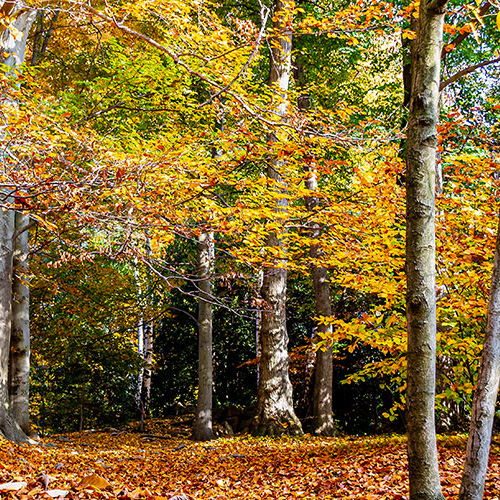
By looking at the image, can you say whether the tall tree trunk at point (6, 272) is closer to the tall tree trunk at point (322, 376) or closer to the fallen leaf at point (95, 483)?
the fallen leaf at point (95, 483)

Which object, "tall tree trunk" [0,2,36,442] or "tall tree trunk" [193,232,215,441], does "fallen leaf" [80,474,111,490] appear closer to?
"tall tree trunk" [0,2,36,442]

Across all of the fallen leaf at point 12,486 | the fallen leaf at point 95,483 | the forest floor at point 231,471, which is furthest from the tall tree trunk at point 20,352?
the fallen leaf at point 12,486

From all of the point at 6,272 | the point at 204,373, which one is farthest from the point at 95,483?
the point at 204,373

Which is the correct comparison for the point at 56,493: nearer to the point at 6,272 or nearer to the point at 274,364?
the point at 6,272

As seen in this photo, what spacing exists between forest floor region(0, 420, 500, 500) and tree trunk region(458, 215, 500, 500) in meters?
1.14

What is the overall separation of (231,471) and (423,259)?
429 cm

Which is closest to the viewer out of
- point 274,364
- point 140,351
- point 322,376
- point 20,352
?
point 20,352

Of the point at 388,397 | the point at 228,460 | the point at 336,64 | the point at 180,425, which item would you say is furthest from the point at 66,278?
the point at 336,64

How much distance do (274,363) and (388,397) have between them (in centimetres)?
303

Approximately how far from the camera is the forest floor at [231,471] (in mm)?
3518

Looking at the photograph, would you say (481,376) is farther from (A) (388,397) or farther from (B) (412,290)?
(A) (388,397)

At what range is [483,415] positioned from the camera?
262 cm

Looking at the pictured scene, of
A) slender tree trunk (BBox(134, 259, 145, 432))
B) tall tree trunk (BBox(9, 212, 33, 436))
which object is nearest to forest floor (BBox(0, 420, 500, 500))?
tall tree trunk (BBox(9, 212, 33, 436))

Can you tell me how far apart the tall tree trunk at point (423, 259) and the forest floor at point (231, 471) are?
1.34m
